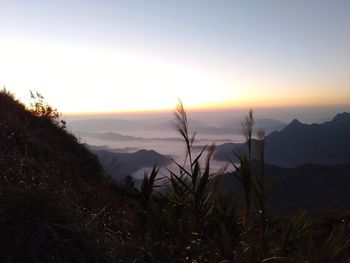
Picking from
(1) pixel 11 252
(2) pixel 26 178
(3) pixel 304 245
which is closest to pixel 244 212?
(3) pixel 304 245

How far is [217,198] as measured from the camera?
4824 millimetres

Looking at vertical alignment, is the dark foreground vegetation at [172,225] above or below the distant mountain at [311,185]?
above

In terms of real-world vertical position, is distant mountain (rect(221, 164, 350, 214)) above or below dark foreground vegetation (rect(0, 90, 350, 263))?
below

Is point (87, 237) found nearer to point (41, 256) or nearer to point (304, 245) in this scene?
point (41, 256)

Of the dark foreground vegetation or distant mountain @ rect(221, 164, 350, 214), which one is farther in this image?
distant mountain @ rect(221, 164, 350, 214)

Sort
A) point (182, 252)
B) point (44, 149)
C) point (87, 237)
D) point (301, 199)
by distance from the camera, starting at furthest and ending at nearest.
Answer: point (301, 199) → point (44, 149) → point (182, 252) → point (87, 237)

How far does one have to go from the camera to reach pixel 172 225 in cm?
436

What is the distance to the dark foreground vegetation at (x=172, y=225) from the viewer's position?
10.3 feet

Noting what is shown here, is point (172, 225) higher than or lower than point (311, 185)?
higher

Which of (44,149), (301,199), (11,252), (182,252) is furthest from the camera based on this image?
(301,199)

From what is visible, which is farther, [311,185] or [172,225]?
[311,185]

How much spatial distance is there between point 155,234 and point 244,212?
3.70 feet

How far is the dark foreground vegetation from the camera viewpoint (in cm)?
315

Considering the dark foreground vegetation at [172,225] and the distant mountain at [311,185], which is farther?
the distant mountain at [311,185]
